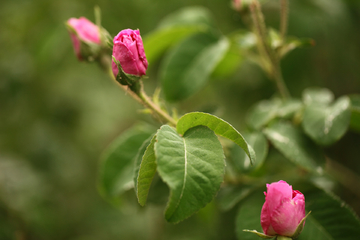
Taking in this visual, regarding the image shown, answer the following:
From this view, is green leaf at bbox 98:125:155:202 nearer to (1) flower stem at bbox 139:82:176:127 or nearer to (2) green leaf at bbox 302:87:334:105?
(1) flower stem at bbox 139:82:176:127

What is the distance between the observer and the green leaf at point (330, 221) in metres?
0.60

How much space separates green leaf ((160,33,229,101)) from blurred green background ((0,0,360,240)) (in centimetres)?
48

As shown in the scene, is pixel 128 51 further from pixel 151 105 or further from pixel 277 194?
pixel 277 194

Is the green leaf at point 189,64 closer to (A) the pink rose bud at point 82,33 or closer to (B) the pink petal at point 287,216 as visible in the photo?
(A) the pink rose bud at point 82,33

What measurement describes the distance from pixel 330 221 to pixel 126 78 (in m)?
0.53

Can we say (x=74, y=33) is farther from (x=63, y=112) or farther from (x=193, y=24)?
(x=63, y=112)

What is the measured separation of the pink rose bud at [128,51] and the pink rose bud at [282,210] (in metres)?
0.33

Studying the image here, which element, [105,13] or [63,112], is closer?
[105,13]

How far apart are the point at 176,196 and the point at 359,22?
1.39 meters

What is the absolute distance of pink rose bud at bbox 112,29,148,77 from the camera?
1.74 ft

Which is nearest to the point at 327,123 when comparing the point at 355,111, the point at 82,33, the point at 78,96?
the point at 355,111

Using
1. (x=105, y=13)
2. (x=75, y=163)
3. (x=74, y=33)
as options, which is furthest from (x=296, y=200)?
(x=75, y=163)

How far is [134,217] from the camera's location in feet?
6.26

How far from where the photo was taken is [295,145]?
70cm
